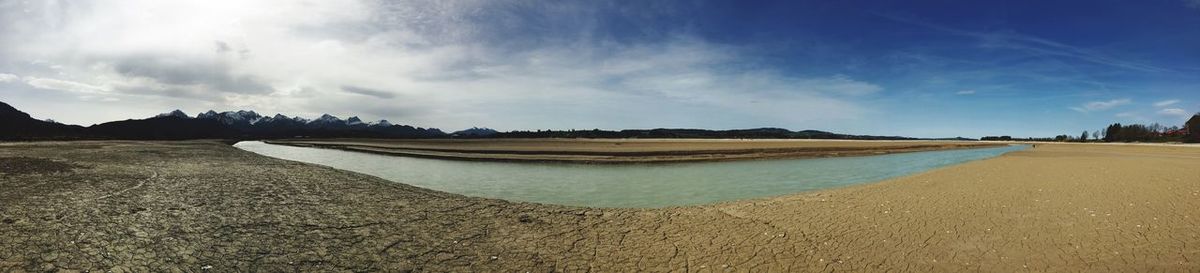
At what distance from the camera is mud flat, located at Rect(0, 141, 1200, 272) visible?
7117 millimetres

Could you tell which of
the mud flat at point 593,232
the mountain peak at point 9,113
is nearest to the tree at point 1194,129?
the mud flat at point 593,232

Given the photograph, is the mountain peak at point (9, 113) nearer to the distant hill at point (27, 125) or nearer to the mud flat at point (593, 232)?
the distant hill at point (27, 125)

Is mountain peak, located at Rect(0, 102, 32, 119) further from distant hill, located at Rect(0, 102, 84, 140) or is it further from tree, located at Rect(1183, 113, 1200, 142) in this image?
tree, located at Rect(1183, 113, 1200, 142)

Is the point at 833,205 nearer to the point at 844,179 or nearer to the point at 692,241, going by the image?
the point at 692,241

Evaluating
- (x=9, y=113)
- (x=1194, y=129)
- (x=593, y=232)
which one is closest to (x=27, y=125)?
(x=9, y=113)

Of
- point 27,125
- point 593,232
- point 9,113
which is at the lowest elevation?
point 593,232

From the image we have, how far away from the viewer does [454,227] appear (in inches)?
380

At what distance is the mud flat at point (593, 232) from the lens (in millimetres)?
7117

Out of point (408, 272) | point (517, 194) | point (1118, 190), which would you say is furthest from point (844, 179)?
point (408, 272)

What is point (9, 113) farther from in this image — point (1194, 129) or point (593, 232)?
point (1194, 129)

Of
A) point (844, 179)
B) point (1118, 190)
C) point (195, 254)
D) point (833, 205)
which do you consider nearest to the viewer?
point (195, 254)

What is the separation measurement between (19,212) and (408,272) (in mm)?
9386

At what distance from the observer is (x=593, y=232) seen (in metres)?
9.43

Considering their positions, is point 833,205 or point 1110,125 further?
point 1110,125
